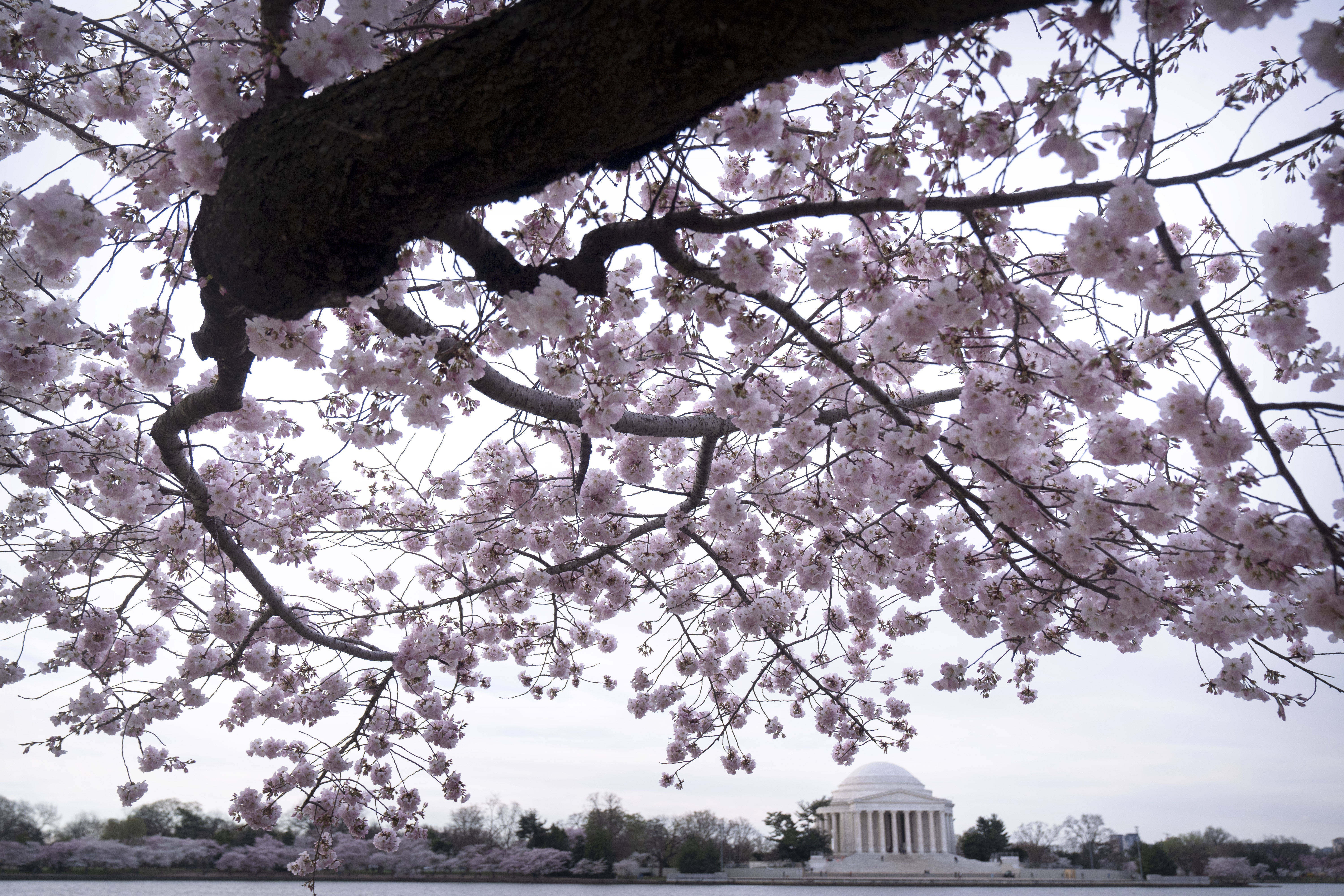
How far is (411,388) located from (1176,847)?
5578 centimetres

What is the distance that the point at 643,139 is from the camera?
2.00 meters

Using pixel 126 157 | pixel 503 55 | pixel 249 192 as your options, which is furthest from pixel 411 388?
pixel 126 157

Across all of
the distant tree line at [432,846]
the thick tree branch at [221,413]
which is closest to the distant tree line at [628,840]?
the distant tree line at [432,846]

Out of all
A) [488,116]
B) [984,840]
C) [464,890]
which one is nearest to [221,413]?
[488,116]

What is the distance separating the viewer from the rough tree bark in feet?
5.49

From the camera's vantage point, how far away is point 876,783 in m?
47.2

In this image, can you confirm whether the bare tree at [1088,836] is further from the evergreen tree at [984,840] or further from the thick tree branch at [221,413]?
the thick tree branch at [221,413]

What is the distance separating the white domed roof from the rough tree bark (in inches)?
1974

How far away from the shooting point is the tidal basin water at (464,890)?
79.4ft

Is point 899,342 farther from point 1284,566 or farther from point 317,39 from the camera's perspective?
point 317,39

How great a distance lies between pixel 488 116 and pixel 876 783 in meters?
52.0

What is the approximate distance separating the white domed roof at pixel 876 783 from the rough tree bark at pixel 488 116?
165 feet

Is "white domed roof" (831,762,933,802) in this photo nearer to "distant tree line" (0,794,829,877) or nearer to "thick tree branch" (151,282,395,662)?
"distant tree line" (0,794,829,877)

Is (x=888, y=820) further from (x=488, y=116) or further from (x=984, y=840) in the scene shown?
(x=488, y=116)
